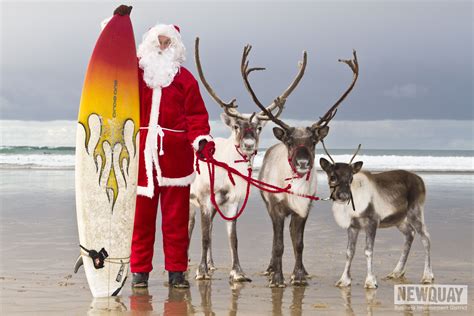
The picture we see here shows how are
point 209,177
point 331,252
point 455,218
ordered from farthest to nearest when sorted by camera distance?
point 455,218, point 331,252, point 209,177

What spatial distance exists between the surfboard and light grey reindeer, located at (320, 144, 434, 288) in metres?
2.05

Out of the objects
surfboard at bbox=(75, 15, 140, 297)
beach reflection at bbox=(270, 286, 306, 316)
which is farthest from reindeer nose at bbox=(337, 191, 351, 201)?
surfboard at bbox=(75, 15, 140, 297)

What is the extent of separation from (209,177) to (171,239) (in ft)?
2.83

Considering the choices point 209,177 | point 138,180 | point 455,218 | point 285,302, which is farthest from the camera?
point 455,218

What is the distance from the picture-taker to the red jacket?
719 cm

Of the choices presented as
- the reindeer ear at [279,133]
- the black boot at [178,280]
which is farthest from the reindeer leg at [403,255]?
the black boot at [178,280]

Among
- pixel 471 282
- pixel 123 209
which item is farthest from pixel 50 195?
pixel 471 282

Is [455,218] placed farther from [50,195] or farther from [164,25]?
[50,195]

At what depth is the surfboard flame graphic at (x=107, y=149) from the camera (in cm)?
691

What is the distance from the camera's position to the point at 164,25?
7.49m

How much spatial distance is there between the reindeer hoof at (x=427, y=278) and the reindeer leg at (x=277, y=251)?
1.58 m

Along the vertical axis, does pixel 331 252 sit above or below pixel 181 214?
below

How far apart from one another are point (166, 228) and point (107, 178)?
886 millimetres

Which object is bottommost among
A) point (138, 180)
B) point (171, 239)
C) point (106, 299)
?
point (106, 299)
